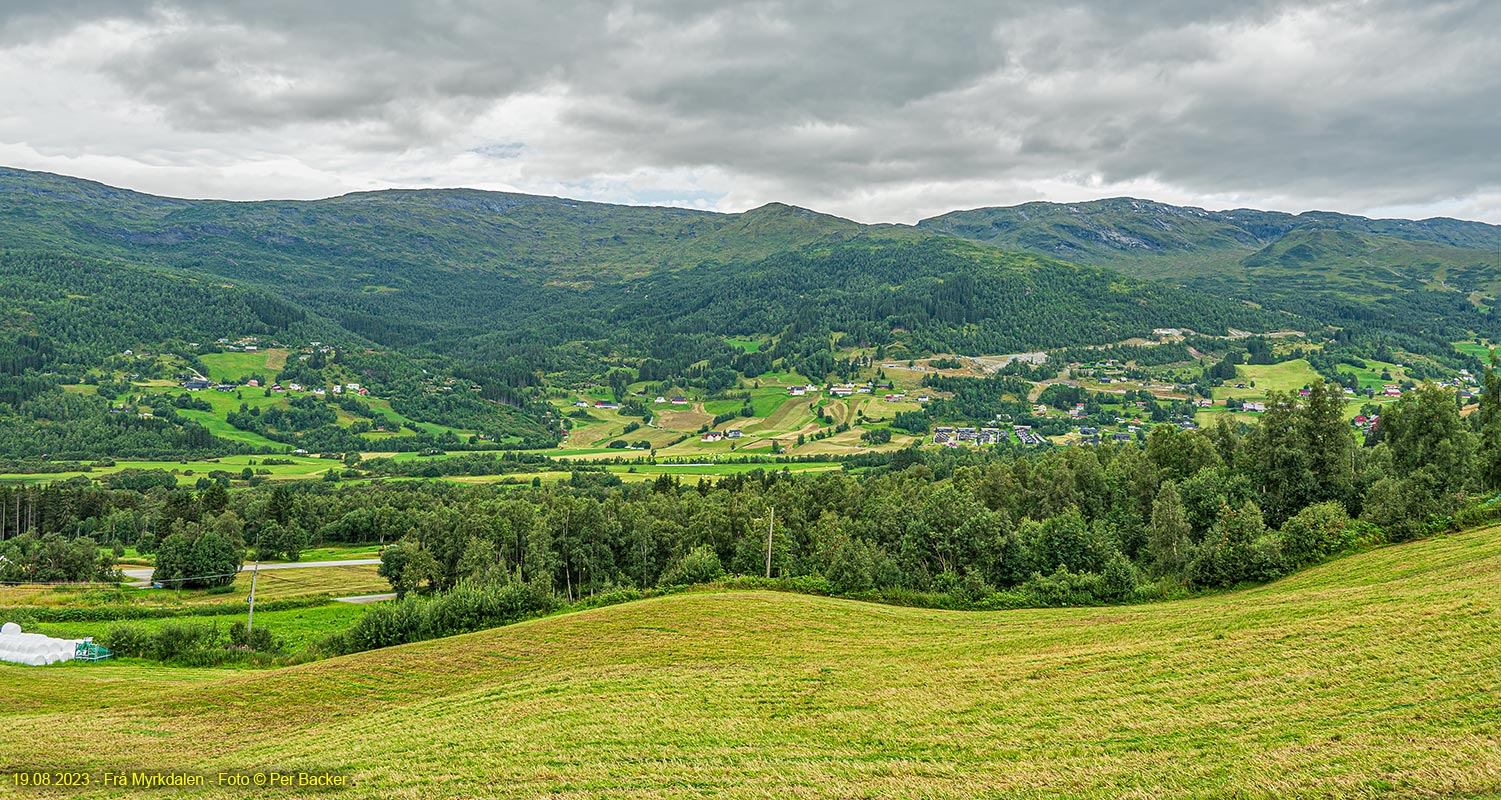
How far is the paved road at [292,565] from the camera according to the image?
96.8 meters

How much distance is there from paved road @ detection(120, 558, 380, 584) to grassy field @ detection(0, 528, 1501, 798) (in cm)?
6757

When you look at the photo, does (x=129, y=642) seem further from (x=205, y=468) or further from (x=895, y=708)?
(x=205, y=468)

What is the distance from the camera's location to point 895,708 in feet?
79.7

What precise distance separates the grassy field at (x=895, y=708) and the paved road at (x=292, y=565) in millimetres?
67565

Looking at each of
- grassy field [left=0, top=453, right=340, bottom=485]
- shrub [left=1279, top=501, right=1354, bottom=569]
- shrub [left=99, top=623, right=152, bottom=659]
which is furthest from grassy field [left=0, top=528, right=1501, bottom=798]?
grassy field [left=0, top=453, right=340, bottom=485]

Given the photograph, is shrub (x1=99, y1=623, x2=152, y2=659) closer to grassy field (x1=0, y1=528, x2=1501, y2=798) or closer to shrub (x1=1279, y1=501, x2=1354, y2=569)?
grassy field (x1=0, y1=528, x2=1501, y2=798)

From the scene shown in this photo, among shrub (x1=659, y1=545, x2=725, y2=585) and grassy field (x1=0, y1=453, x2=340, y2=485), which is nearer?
shrub (x1=659, y1=545, x2=725, y2=585)

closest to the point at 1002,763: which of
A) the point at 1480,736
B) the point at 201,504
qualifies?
the point at 1480,736

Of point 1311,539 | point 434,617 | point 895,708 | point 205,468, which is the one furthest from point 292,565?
point 1311,539

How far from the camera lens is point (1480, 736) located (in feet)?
52.6

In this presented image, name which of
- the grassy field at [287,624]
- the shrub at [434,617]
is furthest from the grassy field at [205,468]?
the shrub at [434,617]

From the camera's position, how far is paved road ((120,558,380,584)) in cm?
9681

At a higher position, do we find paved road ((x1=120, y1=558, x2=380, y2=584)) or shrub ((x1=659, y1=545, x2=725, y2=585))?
shrub ((x1=659, y1=545, x2=725, y2=585))

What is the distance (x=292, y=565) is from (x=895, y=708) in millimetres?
104608
